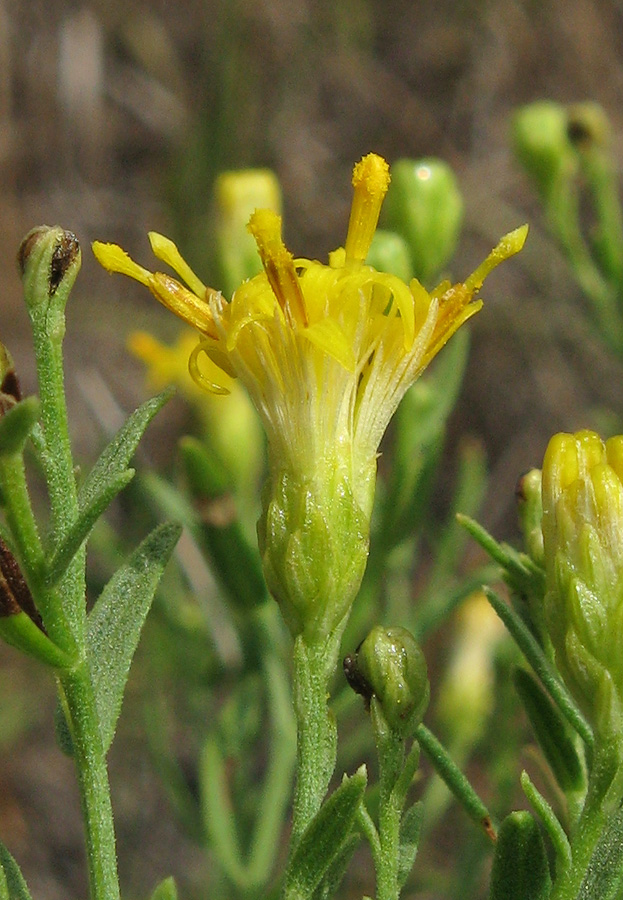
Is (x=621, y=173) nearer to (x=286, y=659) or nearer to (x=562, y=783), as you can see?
(x=286, y=659)

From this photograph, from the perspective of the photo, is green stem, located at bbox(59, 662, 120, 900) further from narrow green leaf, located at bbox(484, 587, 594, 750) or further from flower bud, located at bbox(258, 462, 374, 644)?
narrow green leaf, located at bbox(484, 587, 594, 750)

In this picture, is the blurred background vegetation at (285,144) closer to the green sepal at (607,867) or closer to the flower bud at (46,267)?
the flower bud at (46,267)

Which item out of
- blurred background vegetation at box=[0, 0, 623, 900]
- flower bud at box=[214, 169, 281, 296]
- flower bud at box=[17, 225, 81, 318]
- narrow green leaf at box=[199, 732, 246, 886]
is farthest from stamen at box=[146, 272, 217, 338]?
blurred background vegetation at box=[0, 0, 623, 900]

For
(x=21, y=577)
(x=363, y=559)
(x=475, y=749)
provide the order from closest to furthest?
(x=21, y=577), (x=363, y=559), (x=475, y=749)

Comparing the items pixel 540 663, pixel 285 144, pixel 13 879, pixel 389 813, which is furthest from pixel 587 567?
pixel 285 144

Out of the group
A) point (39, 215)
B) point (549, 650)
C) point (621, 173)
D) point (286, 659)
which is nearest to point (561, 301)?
point (621, 173)

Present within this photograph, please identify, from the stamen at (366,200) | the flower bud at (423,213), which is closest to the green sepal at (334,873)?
the stamen at (366,200)
